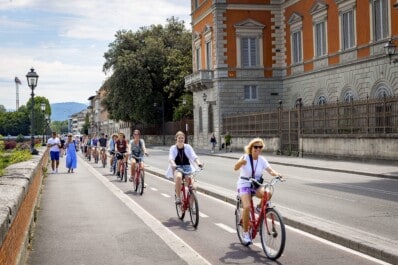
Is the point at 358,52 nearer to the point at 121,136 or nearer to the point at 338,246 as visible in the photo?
the point at 121,136

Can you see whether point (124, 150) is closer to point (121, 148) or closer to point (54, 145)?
point (121, 148)

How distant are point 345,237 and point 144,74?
207 feet

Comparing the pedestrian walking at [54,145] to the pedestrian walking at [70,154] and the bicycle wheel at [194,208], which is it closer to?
the pedestrian walking at [70,154]

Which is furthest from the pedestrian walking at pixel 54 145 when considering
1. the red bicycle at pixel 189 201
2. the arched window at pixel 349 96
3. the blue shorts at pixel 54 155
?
the arched window at pixel 349 96

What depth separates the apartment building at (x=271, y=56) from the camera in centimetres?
3903

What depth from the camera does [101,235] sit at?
9352mm

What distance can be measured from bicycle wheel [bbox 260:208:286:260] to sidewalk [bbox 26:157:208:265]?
2.95 ft

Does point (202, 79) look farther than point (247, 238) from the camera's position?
Yes

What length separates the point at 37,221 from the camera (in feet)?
36.0

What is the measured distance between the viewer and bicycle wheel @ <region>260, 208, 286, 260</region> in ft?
23.8

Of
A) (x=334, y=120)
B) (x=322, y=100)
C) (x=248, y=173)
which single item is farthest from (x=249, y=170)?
(x=322, y=100)

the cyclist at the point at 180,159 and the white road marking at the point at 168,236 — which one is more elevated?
the cyclist at the point at 180,159

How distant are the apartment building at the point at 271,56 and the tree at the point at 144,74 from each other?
13.0 meters

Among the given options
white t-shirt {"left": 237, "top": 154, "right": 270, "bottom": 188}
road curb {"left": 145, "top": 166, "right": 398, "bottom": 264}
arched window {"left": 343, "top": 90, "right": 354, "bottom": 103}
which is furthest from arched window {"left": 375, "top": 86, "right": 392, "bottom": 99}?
white t-shirt {"left": 237, "top": 154, "right": 270, "bottom": 188}
